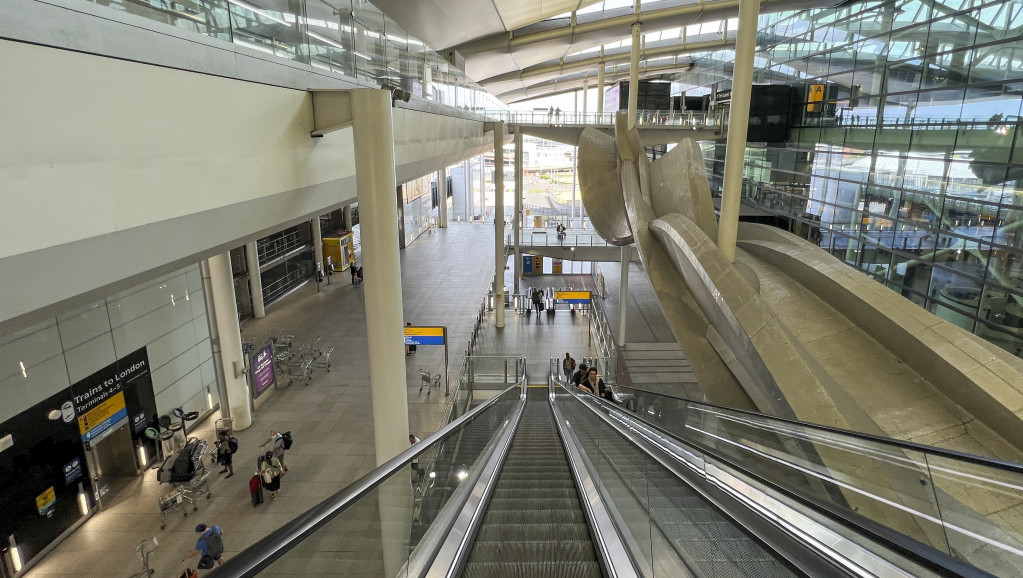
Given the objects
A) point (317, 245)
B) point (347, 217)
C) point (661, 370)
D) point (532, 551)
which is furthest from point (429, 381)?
point (347, 217)

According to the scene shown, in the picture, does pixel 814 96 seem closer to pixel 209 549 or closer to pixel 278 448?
pixel 278 448

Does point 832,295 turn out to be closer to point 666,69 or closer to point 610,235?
point 610,235

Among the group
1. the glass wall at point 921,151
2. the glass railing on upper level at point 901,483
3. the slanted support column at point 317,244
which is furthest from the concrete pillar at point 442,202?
the glass railing on upper level at point 901,483

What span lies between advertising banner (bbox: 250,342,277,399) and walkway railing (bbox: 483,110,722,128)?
17.8 meters

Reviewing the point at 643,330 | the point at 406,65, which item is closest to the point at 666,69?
the point at 643,330

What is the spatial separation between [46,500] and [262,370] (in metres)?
4.79

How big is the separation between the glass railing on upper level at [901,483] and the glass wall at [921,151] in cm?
983

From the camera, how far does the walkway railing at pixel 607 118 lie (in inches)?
1115

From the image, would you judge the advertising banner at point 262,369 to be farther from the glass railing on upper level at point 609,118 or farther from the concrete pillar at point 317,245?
the glass railing on upper level at point 609,118

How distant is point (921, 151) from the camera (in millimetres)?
12398

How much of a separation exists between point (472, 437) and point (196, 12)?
12.7 ft

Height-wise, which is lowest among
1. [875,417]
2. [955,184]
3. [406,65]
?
[875,417]

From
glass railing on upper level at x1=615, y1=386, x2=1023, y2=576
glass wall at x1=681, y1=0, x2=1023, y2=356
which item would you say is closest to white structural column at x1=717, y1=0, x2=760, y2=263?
glass wall at x1=681, y1=0, x2=1023, y2=356

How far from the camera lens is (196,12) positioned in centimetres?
396
